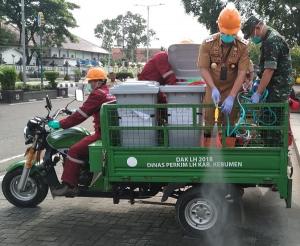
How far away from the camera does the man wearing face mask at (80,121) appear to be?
5199 mm

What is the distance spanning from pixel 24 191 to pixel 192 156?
7.52 feet

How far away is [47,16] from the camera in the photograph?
2253 inches

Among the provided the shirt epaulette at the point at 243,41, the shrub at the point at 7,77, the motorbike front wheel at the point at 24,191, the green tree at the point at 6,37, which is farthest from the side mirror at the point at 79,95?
the green tree at the point at 6,37

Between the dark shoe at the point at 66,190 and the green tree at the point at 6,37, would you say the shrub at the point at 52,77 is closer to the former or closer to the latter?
the dark shoe at the point at 66,190

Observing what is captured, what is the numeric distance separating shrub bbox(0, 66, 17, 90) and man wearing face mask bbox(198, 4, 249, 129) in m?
18.0

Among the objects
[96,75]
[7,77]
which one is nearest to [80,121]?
[96,75]

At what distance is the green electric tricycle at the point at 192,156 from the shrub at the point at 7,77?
17.7m

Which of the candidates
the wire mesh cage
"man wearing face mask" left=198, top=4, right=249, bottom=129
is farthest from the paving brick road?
"man wearing face mask" left=198, top=4, right=249, bottom=129

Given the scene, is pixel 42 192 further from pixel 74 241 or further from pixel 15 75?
pixel 15 75

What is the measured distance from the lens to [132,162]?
4652 millimetres

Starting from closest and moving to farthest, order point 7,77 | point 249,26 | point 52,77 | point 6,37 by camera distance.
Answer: point 249,26 → point 7,77 → point 52,77 → point 6,37

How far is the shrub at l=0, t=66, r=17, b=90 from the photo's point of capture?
21.5 m

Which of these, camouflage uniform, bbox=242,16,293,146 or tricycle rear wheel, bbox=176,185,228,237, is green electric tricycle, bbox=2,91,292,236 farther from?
camouflage uniform, bbox=242,16,293,146

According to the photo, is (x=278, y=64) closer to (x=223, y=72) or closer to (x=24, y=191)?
(x=223, y=72)
